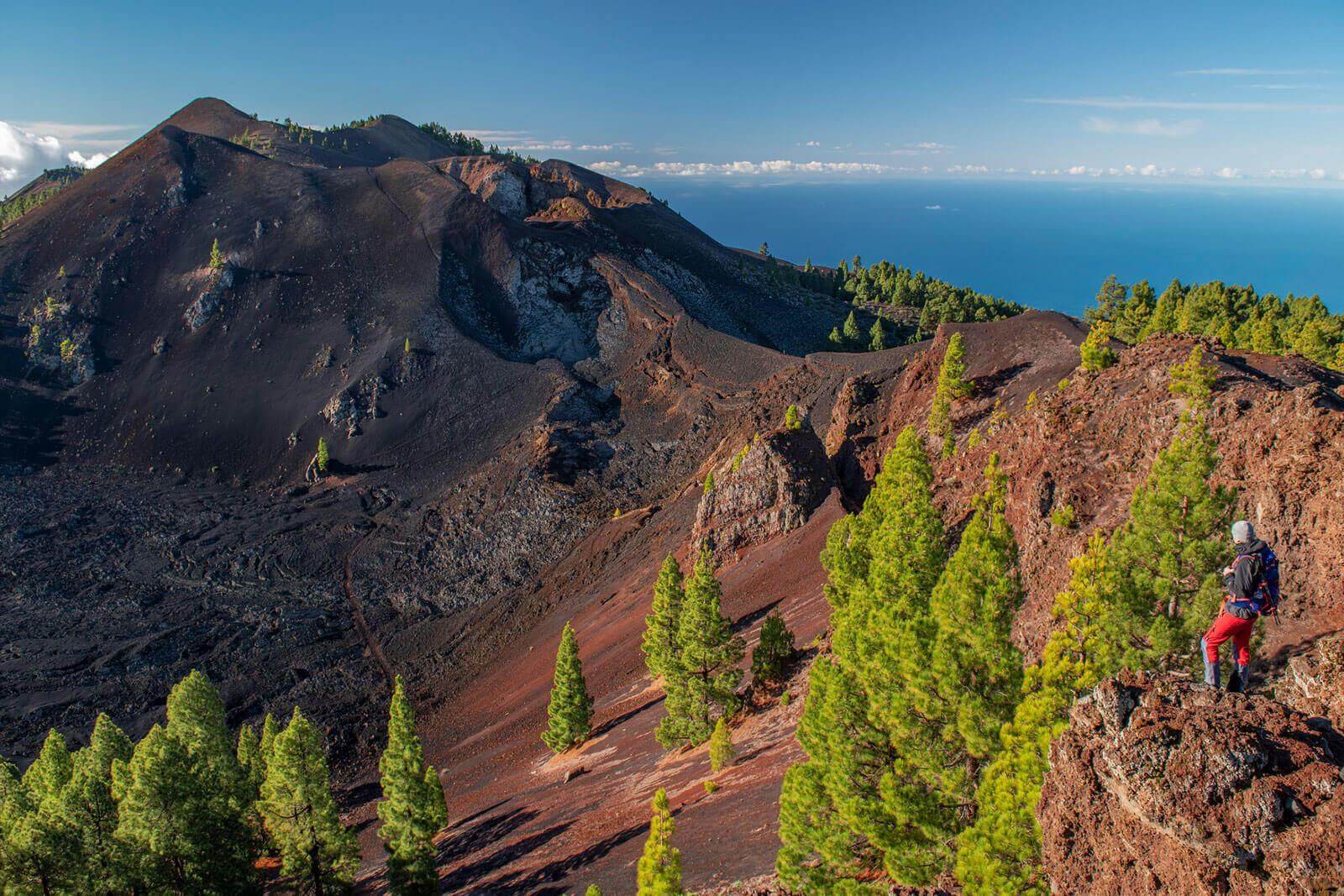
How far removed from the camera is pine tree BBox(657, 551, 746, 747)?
3219 cm

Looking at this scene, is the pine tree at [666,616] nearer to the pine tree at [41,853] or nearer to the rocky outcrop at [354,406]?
the pine tree at [41,853]

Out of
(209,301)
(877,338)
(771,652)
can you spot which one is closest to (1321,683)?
(771,652)

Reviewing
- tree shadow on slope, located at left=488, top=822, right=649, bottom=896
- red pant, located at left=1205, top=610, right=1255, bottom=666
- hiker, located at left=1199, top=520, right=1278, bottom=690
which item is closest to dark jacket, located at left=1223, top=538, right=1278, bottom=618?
hiker, located at left=1199, top=520, right=1278, bottom=690

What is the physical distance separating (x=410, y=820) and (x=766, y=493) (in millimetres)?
31510

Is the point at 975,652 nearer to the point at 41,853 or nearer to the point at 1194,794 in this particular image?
the point at 1194,794

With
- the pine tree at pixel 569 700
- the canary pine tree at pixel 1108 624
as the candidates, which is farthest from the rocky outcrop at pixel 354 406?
the canary pine tree at pixel 1108 624

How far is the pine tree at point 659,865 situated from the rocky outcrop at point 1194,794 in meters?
9.76

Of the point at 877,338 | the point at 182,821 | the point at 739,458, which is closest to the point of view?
the point at 182,821

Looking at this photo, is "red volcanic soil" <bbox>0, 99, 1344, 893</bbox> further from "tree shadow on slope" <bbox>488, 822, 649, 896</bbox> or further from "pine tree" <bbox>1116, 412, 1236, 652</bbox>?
"pine tree" <bbox>1116, 412, 1236, 652</bbox>

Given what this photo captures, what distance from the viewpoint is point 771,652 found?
109ft

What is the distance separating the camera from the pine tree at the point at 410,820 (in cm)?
2772

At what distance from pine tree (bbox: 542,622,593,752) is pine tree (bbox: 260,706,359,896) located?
1205cm

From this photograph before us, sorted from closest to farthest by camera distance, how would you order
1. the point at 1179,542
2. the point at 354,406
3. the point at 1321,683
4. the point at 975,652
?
the point at 1321,683
the point at 975,652
the point at 1179,542
the point at 354,406

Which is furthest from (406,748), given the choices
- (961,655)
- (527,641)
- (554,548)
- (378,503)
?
(378,503)
